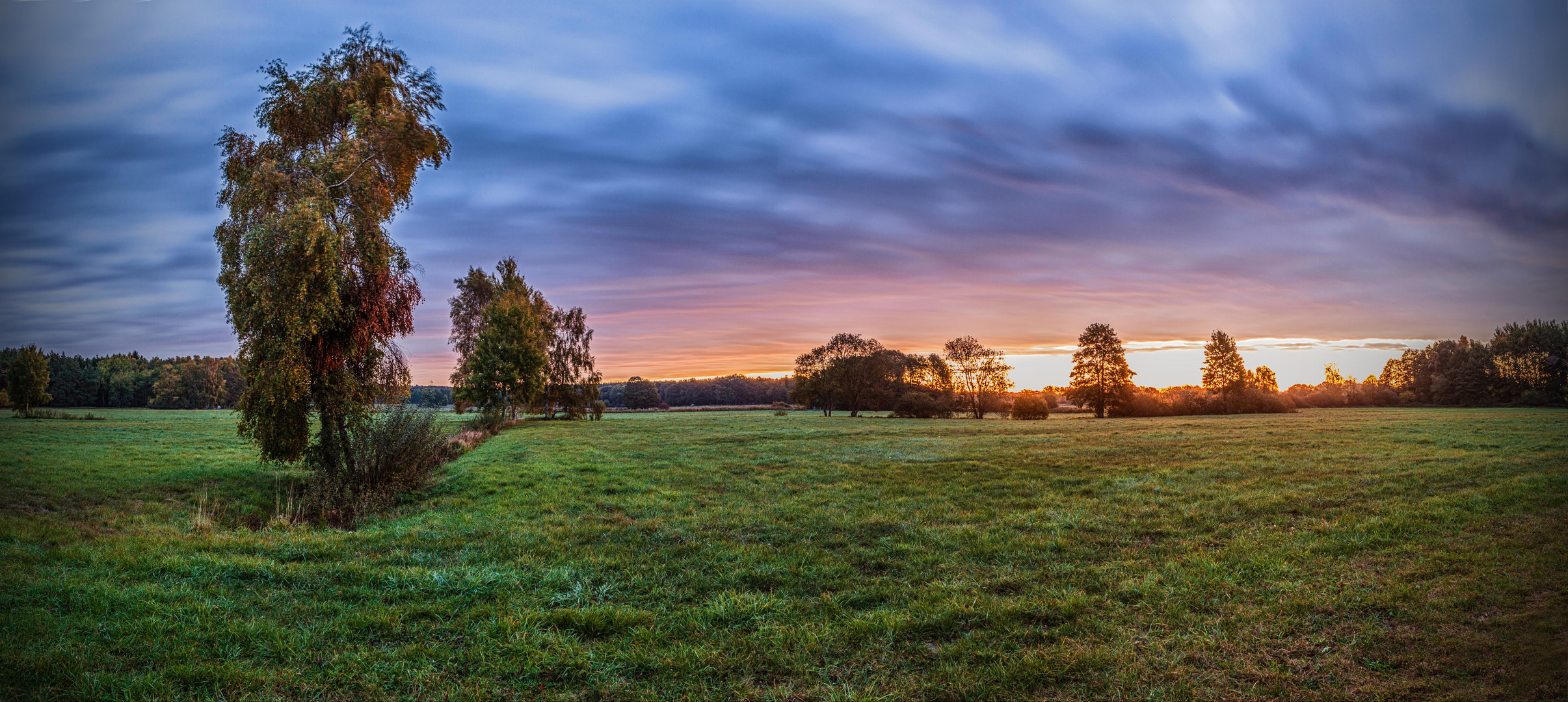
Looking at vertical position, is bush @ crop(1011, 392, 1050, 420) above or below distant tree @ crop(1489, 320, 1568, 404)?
below

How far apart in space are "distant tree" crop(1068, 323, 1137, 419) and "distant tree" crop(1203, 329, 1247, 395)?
14693 mm

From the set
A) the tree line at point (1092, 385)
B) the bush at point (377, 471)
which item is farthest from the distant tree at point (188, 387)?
the bush at point (377, 471)

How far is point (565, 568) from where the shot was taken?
8680 millimetres

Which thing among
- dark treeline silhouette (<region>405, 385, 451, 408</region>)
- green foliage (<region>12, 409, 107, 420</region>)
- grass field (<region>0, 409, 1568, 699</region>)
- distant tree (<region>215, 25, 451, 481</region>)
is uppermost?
distant tree (<region>215, 25, 451, 481</region>)

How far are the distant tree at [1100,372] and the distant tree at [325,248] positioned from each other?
6713 centimetres

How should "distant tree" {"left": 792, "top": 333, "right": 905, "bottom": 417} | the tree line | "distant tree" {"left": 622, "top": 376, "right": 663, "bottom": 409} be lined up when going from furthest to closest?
"distant tree" {"left": 622, "top": 376, "right": 663, "bottom": 409} → "distant tree" {"left": 792, "top": 333, "right": 905, "bottom": 417} → the tree line

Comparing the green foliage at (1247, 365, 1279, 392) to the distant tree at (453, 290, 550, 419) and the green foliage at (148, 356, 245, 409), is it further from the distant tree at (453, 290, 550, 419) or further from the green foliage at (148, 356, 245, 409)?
the green foliage at (148, 356, 245, 409)

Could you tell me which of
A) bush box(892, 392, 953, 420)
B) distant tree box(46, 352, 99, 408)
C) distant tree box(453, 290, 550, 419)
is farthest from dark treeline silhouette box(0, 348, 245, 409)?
bush box(892, 392, 953, 420)

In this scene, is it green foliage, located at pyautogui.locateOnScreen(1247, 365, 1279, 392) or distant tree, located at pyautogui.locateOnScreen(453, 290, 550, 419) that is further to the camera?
green foliage, located at pyautogui.locateOnScreen(1247, 365, 1279, 392)

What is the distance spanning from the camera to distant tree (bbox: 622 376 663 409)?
411 feet

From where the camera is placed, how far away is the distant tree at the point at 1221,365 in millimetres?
73000

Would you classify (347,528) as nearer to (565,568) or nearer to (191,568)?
(191,568)

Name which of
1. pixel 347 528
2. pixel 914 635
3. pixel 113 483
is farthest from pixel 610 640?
pixel 113 483

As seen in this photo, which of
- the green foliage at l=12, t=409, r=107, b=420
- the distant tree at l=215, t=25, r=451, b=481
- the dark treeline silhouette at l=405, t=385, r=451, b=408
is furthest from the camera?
the green foliage at l=12, t=409, r=107, b=420
